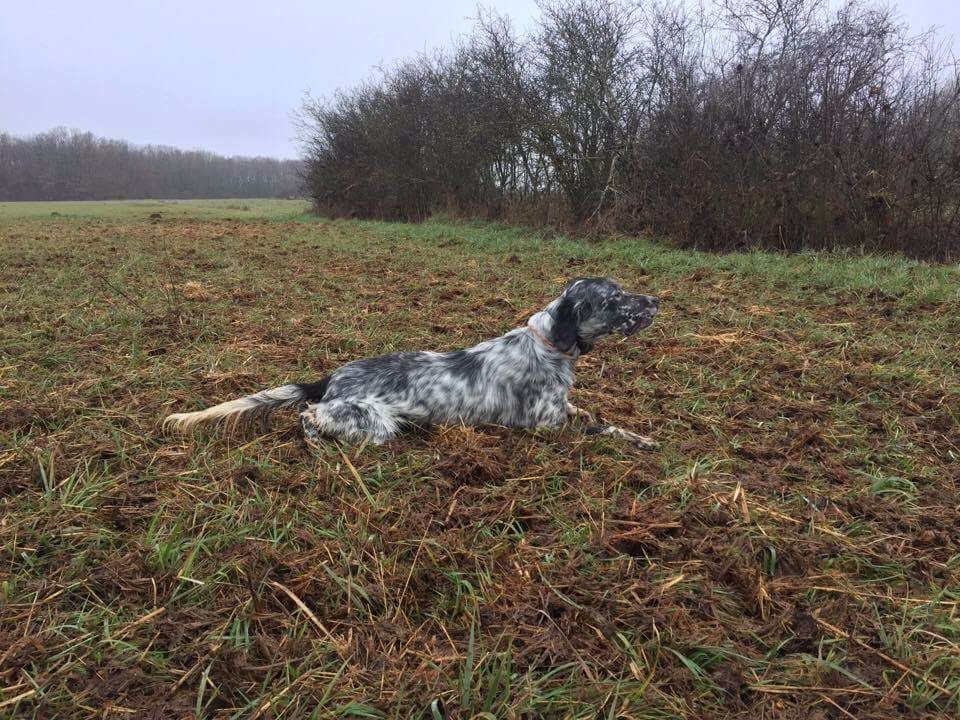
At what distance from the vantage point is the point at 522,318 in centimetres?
640

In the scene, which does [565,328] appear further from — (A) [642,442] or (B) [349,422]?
(B) [349,422]

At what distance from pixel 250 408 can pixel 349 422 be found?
0.62 meters

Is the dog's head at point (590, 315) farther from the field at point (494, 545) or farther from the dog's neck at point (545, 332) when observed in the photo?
the field at point (494, 545)

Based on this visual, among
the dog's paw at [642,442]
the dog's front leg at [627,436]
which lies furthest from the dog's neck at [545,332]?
the dog's paw at [642,442]

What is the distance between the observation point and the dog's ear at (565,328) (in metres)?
3.86

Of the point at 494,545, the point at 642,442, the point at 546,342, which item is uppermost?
the point at 546,342

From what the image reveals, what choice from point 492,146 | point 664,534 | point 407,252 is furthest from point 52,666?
point 492,146

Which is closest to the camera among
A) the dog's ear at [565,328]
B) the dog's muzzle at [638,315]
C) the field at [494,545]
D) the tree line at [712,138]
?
the field at [494,545]

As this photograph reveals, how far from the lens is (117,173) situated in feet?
230

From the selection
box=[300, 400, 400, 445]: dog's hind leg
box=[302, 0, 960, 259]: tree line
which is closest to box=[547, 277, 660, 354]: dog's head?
box=[300, 400, 400, 445]: dog's hind leg

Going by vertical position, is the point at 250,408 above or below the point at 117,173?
below

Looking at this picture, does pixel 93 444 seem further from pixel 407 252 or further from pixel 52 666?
pixel 407 252

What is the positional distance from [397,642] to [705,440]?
2.35m

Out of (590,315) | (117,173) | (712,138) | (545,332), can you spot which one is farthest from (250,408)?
(117,173)
